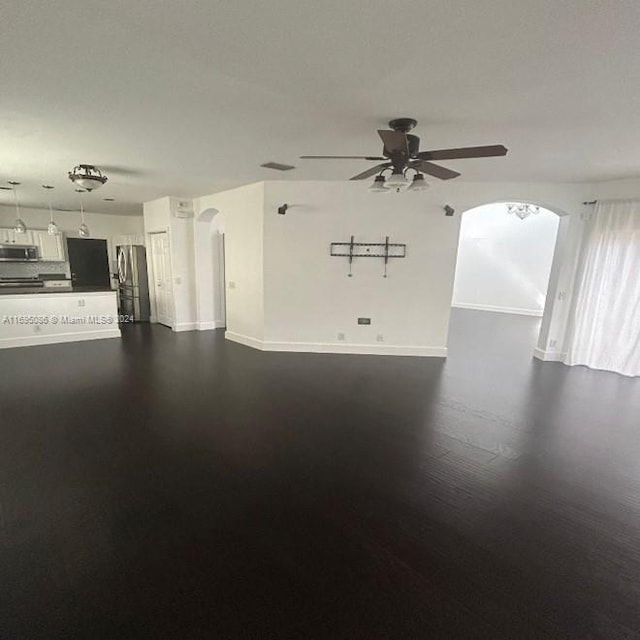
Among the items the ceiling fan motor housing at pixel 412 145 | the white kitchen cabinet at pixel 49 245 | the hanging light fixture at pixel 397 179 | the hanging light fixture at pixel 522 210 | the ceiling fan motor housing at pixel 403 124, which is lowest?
the white kitchen cabinet at pixel 49 245

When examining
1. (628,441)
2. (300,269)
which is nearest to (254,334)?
(300,269)

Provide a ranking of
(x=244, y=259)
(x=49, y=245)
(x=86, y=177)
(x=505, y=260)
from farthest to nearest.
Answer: (x=505, y=260) → (x=49, y=245) → (x=244, y=259) → (x=86, y=177)

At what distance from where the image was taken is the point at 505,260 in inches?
401

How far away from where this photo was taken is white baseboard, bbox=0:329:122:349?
5.52m

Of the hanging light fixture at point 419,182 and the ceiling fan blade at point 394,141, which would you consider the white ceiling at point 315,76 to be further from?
the hanging light fixture at point 419,182

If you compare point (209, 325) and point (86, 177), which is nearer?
point (86, 177)

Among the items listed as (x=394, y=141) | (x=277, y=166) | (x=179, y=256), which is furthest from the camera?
(x=179, y=256)

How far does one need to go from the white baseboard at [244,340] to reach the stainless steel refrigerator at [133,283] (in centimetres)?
260

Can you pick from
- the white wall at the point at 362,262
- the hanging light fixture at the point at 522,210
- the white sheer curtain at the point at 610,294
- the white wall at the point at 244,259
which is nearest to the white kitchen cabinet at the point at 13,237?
the white wall at the point at 244,259

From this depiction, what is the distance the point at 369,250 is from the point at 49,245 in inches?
310

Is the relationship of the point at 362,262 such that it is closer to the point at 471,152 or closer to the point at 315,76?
the point at 471,152

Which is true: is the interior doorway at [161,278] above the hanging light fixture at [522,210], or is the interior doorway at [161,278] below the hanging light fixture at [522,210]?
below

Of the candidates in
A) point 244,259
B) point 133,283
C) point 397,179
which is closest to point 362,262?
point 244,259

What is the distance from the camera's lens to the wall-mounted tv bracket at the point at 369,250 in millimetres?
5223
